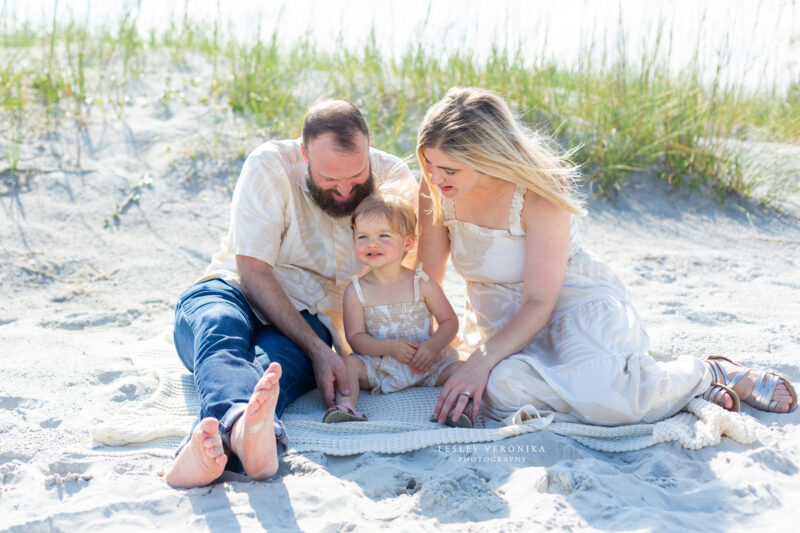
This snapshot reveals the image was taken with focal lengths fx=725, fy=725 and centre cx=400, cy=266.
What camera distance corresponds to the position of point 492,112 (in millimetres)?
2906

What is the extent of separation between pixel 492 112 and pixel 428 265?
0.83m

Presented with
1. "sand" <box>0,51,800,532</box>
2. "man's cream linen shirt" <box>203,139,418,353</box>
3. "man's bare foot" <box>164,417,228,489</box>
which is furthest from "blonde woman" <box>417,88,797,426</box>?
"man's bare foot" <box>164,417,228,489</box>

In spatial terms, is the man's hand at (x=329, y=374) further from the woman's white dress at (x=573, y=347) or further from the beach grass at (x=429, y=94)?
the beach grass at (x=429, y=94)

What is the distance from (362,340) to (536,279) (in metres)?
0.82

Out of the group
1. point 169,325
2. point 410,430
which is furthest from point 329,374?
point 169,325

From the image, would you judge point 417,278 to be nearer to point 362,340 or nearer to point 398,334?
point 398,334

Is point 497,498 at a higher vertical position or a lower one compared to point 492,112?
lower

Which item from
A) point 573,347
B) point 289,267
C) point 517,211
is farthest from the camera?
point 289,267

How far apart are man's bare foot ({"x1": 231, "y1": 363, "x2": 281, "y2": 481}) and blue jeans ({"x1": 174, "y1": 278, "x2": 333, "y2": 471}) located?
0.29 ft

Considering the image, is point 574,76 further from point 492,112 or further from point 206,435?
point 206,435

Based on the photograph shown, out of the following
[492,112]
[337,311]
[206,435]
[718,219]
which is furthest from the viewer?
[718,219]

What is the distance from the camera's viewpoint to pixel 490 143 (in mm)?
2865

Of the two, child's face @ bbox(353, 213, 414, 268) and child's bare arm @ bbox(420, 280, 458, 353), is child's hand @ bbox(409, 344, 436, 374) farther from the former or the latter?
child's face @ bbox(353, 213, 414, 268)

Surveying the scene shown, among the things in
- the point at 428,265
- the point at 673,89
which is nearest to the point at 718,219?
the point at 673,89
